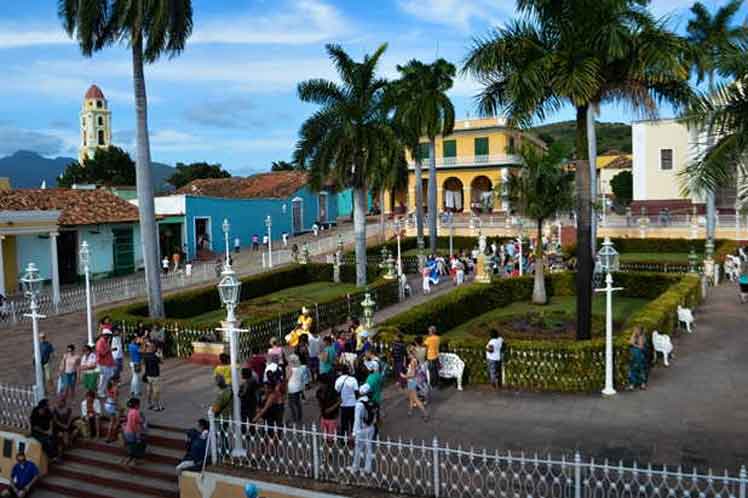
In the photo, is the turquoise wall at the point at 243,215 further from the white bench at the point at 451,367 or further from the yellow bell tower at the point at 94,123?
the yellow bell tower at the point at 94,123

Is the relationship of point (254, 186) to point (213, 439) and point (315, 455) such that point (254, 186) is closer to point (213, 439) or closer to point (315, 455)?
point (213, 439)

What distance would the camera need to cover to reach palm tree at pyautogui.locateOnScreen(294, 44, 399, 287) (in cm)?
2353

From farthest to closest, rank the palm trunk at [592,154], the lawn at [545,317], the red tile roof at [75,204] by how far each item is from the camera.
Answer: the red tile roof at [75,204] → the lawn at [545,317] → the palm trunk at [592,154]

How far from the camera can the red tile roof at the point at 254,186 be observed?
1904 inches

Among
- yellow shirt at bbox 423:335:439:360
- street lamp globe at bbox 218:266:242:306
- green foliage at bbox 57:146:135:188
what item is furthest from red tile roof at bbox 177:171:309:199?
street lamp globe at bbox 218:266:242:306

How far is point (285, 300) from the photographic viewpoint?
25547 millimetres

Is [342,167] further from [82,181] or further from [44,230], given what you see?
[82,181]

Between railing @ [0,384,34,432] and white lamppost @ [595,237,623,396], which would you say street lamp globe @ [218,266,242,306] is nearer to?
railing @ [0,384,34,432]

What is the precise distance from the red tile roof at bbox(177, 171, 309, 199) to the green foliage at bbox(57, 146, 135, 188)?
50.3 feet

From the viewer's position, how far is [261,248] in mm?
41812

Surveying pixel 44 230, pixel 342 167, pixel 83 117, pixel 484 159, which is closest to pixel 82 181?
pixel 83 117

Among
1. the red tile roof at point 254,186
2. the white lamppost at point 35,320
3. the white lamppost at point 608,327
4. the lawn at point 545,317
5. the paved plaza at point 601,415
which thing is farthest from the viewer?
the red tile roof at point 254,186

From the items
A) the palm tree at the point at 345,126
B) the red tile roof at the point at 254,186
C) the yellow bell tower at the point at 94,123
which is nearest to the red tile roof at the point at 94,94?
the yellow bell tower at the point at 94,123

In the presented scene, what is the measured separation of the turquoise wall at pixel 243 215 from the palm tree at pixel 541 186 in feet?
63.4
